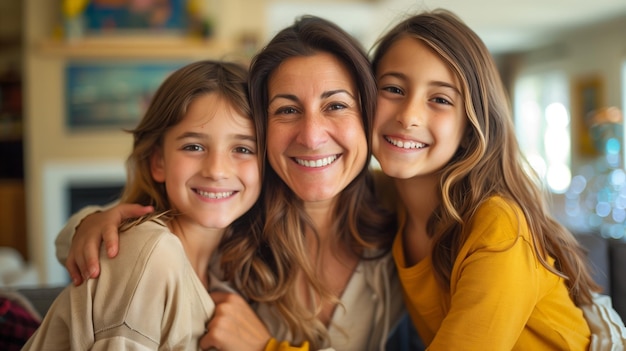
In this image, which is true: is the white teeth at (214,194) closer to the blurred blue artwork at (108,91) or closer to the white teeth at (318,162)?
the white teeth at (318,162)

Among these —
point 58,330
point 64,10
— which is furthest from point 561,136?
point 58,330

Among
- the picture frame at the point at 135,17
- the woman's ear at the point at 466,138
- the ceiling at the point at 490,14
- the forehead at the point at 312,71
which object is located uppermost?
the ceiling at the point at 490,14

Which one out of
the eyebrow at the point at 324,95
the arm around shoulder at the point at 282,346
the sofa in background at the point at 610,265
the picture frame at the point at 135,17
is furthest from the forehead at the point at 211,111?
the picture frame at the point at 135,17

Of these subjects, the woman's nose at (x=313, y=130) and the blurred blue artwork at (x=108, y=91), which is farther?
the blurred blue artwork at (x=108, y=91)

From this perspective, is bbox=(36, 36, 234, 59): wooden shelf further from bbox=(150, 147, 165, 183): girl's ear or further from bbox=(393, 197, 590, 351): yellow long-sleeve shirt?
bbox=(393, 197, 590, 351): yellow long-sleeve shirt

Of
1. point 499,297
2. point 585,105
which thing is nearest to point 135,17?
point 499,297

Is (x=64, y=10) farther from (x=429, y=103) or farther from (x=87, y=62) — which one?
(x=429, y=103)

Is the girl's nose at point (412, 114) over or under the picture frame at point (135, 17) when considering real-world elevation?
under

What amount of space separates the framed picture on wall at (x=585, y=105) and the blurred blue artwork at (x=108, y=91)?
18.8ft

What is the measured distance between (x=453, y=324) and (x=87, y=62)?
16.1ft

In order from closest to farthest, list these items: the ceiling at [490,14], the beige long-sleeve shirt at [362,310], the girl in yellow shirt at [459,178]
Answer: the girl in yellow shirt at [459,178], the beige long-sleeve shirt at [362,310], the ceiling at [490,14]

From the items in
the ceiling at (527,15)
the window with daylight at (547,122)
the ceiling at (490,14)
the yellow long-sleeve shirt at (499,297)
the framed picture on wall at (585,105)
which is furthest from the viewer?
the window with daylight at (547,122)

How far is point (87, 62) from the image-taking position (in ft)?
17.3

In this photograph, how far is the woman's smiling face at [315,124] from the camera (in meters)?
1.40
